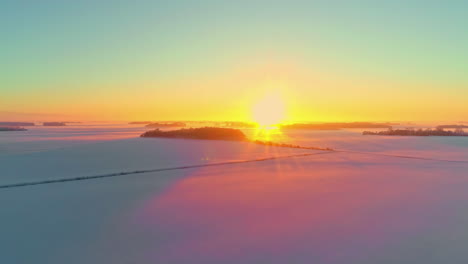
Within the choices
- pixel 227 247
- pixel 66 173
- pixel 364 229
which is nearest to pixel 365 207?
pixel 364 229

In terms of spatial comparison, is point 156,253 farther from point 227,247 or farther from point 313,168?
point 313,168

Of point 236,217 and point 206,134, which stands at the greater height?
point 206,134

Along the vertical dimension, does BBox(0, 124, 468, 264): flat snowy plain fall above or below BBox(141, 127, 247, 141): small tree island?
below

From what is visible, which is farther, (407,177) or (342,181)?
(407,177)

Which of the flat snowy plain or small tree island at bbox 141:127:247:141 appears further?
small tree island at bbox 141:127:247:141

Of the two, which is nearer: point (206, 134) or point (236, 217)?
point (236, 217)

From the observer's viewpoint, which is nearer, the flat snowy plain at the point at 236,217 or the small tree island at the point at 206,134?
the flat snowy plain at the point at 236,217

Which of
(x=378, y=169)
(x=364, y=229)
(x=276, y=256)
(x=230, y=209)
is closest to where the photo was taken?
(x=276, y=256)

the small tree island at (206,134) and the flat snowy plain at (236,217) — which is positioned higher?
the small tree island at (206,134)
